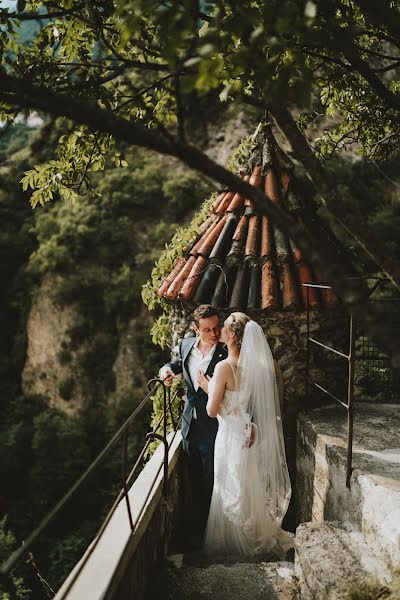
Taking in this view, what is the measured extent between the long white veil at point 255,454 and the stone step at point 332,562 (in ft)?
2.67

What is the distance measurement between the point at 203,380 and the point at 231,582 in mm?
1515

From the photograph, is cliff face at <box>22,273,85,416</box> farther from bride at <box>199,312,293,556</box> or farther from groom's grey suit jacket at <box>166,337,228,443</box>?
bride at <box>199,312,293,556</box>

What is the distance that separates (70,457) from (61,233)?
7806mm

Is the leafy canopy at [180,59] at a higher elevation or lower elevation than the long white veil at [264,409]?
higher

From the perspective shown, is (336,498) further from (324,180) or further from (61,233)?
(61,233)

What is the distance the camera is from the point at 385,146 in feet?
16.0

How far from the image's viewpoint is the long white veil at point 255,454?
11.8 ft

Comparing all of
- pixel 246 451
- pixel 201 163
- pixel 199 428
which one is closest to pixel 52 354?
pixel 199 428

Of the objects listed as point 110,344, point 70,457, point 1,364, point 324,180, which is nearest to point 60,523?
point 70,457

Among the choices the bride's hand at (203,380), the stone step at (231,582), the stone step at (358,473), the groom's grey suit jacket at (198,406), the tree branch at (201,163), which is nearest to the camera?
the tree branch at (201,163)

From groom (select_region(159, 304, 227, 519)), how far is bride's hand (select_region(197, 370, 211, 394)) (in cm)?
2

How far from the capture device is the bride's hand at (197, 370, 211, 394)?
12.5 feet

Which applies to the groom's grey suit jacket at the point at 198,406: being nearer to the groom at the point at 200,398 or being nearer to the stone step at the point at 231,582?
the groom at the point at 200,398

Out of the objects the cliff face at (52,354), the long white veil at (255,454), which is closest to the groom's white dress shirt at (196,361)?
the long white veil at (255,454)
